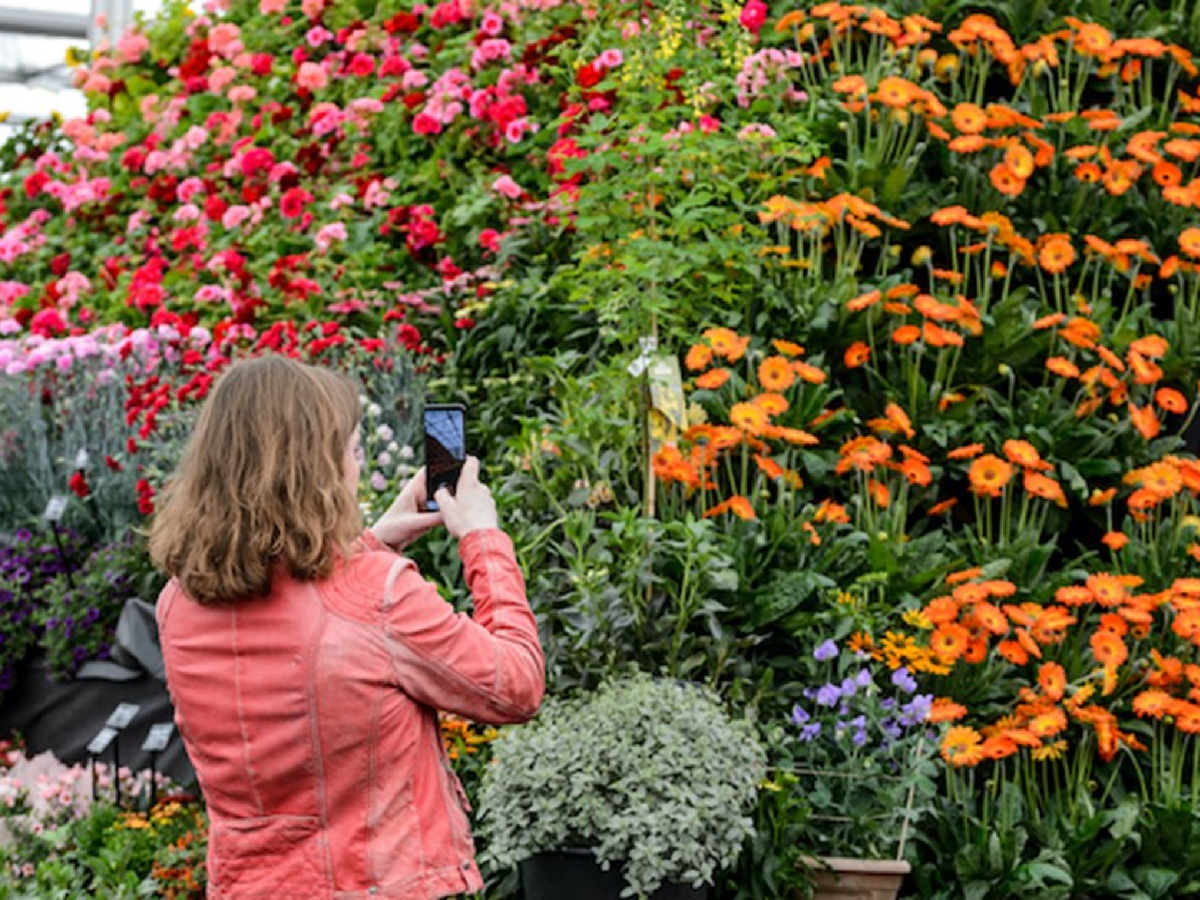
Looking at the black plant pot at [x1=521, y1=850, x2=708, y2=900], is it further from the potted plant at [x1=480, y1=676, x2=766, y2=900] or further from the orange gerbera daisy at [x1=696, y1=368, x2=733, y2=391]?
the orange gerbera daisy at [x1=696, y1=368, x2=733, y2=391]

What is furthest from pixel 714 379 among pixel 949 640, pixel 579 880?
pixel 579 880

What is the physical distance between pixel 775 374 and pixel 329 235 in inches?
96.2

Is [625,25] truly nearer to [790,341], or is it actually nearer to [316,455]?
[790,341]

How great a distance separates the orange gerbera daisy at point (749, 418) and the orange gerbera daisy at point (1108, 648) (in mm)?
1024

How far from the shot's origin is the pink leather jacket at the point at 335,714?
212 cm

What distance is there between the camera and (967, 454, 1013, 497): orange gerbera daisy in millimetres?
4711

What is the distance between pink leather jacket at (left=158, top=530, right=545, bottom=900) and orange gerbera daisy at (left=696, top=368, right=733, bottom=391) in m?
2.50

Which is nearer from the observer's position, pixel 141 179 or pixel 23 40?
pixel 141 179

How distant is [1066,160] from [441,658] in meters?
4.41

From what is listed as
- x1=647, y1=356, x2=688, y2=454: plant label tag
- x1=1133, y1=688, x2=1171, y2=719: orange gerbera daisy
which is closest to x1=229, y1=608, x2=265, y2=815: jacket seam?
x1=647, y1=356, x2=688, y2=454: plant label tag

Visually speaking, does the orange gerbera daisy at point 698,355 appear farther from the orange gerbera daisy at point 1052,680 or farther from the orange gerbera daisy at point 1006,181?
the orange gerbera daisy at point 1006,181

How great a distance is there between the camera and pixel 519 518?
439cm

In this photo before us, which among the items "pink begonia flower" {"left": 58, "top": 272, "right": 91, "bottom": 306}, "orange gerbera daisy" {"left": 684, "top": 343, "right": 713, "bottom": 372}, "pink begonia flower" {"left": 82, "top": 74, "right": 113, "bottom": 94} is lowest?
"pink begonia flower" {"left": 58, "top": 272, "right": 91, "bottom": 306}

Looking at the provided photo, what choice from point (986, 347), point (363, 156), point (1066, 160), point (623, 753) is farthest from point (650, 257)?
point (363, 156)
